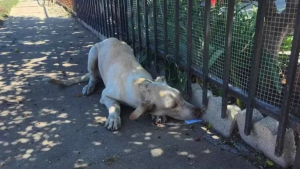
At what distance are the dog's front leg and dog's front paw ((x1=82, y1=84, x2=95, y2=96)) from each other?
65cm

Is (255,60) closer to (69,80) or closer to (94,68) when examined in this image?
Answer: (94,68)

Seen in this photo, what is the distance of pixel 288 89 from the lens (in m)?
2.77

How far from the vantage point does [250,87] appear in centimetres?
322

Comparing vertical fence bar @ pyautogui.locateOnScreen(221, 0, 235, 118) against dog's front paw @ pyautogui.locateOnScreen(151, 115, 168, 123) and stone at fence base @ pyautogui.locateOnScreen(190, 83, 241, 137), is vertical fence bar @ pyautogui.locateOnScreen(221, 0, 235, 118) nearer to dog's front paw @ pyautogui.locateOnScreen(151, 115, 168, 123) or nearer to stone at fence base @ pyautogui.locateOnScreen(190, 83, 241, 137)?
stone at fence base @ pyautogui.locateOnScreen(190, 83, 241, 137)

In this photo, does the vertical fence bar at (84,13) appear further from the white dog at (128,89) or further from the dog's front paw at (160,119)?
the dog's front paw at (160,119)

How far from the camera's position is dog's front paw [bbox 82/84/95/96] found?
525 cm

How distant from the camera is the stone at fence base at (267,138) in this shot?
3.05 m

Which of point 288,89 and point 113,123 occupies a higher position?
point 288,89

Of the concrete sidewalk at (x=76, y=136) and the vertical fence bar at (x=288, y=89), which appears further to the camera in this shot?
the concrete sidewalk at (x=76, y=136)

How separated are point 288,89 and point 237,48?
951mm

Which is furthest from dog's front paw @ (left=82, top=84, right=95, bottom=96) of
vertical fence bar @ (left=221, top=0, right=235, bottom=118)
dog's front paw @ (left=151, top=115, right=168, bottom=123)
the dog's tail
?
vertical fence bar @ (left=221, top=0, right=235, bottom=118)

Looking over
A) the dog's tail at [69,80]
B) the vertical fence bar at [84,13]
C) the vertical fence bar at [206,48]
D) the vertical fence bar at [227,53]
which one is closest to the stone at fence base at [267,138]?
the vertical fence bar at [227,53]

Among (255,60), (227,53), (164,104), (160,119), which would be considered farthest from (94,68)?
(255,60)

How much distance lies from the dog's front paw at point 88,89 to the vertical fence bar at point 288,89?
3.22 meters
